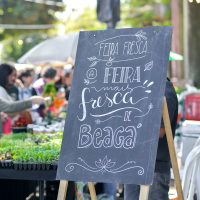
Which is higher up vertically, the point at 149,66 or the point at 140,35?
the point at 140,35

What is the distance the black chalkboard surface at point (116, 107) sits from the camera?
264cm

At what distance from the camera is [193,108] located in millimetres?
7070

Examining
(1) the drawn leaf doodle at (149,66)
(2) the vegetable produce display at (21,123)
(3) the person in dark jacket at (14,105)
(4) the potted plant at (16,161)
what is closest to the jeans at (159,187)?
(1) the drawn leaf doodle at (149,66)

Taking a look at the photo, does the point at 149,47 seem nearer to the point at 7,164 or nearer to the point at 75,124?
the point at 75,124

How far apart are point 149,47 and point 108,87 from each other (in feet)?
1.66

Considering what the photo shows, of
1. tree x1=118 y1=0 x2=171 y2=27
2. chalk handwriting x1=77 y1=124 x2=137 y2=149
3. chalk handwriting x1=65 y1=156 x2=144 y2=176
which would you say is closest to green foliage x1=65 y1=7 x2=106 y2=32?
tree x1=118 y1=0 x2=171 y2=27

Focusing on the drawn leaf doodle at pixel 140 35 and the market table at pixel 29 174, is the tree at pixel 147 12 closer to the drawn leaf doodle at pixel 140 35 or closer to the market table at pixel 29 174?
the drawn leaf doodle at pixel 140 35

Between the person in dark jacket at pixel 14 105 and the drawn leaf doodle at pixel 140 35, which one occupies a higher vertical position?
the person in dark jacket at pixel 14 105

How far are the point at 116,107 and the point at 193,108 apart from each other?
183 inches

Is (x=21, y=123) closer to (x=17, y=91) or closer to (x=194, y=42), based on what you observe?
(x=17, y=91)

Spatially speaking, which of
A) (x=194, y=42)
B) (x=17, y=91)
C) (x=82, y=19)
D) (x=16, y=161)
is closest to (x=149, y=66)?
(x=16, y=161)

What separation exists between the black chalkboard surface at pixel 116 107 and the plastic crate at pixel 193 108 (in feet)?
14.8

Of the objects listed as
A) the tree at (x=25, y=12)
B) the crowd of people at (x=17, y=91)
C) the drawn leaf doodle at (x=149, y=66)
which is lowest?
the drawn leaf doodle at (x=149, y=66)

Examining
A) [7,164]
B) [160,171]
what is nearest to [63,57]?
[7,164]
